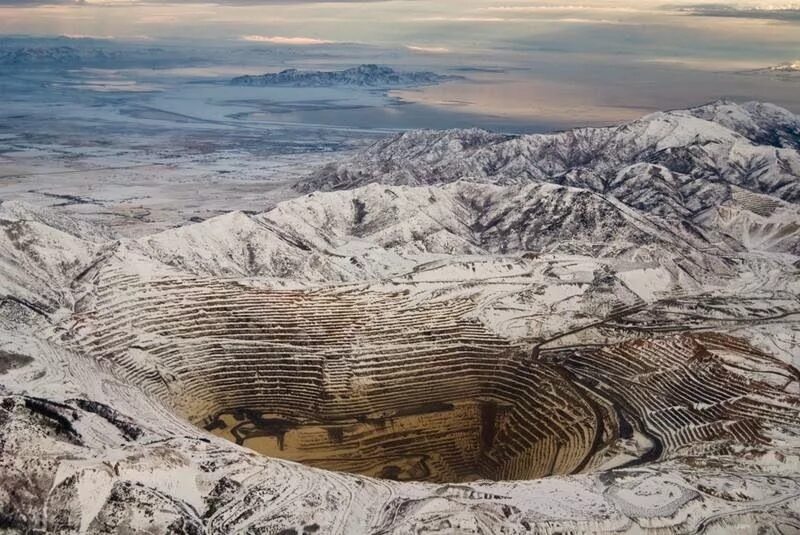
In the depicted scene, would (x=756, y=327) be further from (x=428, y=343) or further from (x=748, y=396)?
(x=428, y=343)

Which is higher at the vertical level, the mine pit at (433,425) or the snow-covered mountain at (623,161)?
the snow-covered mountain at (623,161)

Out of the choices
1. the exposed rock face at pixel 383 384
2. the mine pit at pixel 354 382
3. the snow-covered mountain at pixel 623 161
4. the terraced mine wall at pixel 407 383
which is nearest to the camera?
the exposed rock face at pixel 383 384

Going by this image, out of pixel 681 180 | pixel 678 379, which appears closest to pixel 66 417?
pixel 678 379

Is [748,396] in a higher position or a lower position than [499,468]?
higher

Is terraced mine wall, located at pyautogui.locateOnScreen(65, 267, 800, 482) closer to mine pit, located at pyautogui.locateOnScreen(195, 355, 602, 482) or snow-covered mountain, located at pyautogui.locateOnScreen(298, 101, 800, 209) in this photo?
mine pit, located at pyautogui.locateOnScreen(195, 355, 602, 482)

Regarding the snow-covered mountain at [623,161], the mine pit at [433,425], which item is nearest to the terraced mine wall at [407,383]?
the mine pit at [433,425]

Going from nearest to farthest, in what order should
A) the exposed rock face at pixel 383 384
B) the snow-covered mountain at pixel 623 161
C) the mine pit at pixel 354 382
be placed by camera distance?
the exposed rock face at pixel 383 384
the mine pit at pixel 354 382
the snow-covered mountain at pixel 623 161

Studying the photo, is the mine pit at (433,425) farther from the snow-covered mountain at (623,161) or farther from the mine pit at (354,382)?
the snow-covered mountain at (623,161)

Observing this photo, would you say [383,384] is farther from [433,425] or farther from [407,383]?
[433,425]
